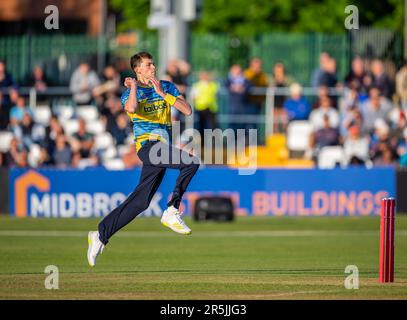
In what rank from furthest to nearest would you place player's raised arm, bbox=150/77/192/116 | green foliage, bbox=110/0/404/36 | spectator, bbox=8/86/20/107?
green foliage, bbox=110/0/404/36 → spectator, bbox=8/86/20/107 → player's raised arm, bbox=150/77/192/116

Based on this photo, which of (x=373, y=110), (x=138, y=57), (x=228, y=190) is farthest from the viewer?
(x=373, y=110)

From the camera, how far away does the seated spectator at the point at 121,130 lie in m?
27.5

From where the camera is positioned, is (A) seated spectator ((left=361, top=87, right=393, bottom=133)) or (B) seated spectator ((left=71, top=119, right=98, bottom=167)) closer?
(B) seated spectator ((left=71, top=119, right=98, bottom=167))

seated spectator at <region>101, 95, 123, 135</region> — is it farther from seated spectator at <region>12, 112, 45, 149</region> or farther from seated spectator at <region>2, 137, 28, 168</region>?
seated spectator at <region>2, 137, 28, 168</region>

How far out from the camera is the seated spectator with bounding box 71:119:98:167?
26828mm

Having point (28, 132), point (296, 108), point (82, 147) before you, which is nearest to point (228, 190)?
point (296, 108)

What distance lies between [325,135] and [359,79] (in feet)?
8.47

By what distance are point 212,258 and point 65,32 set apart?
34.0 metres

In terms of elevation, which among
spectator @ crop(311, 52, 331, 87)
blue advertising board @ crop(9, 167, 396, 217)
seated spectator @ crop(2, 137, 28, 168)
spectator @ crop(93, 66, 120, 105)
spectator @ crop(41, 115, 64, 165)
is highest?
spectator @ crop(311, 52, 331, 87)

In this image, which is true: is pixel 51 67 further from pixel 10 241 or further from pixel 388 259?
pixel 388 259

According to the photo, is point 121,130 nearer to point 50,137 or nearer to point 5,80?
point 50,137

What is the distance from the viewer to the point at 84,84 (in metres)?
28.7

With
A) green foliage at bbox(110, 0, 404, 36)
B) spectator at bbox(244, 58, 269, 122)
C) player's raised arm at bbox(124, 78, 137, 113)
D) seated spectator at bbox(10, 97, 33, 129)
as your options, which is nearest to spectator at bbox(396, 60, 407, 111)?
spectator at bbox(244, 58, 269, 122)

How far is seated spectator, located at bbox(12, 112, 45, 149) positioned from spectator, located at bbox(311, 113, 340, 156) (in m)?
6.32
